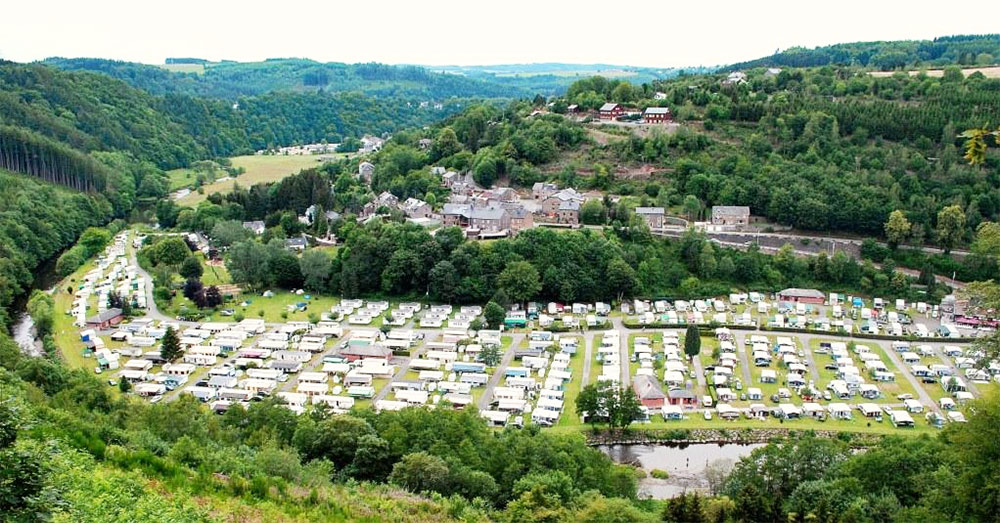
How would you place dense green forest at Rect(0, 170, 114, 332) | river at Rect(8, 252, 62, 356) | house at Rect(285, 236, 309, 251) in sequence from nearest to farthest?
river at Rect(8, 252, 62, 356) → dense green forest at Rect(0, 170, 114, 332) → house at Rect(285, 236, 309, 251)

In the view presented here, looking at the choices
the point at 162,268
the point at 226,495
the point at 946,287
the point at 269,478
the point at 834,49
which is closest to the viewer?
the point at 226,495

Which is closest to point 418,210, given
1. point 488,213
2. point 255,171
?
point 488,213

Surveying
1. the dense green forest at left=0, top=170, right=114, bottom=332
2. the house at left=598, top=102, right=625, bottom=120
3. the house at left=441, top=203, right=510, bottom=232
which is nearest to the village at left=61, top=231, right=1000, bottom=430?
the dense green forest at left=0, top=170, right=114, bottom=332

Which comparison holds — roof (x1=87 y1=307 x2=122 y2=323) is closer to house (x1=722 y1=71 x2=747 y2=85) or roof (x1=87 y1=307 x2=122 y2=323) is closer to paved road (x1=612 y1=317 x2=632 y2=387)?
paved road (x1=612 y1=317 x2=632 y2=387)

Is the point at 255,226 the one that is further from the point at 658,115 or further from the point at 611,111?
the point at 658,115

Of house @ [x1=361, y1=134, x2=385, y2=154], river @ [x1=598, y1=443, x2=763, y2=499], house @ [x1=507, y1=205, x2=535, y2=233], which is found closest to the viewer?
river @ [x1=598, y1=443, x2=763, y2=499]

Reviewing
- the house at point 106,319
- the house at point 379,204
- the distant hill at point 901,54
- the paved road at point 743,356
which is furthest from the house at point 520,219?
the distant hill at point 901,54

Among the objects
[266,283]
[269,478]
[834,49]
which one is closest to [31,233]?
[266,283]

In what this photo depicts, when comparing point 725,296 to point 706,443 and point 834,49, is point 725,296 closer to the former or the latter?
point 706,443
